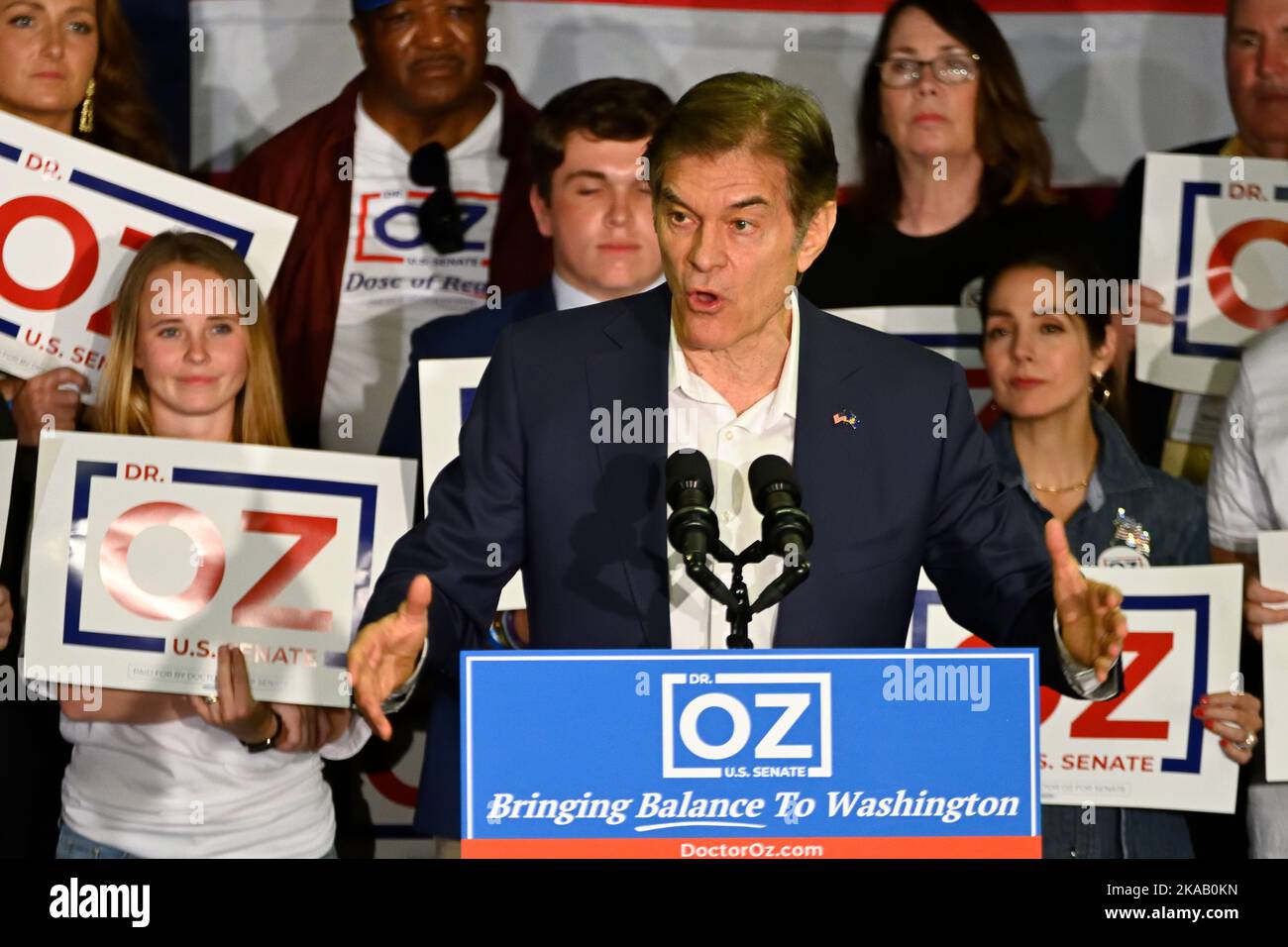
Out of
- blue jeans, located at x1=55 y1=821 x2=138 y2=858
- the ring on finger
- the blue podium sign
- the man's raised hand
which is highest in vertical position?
the man's raised hand

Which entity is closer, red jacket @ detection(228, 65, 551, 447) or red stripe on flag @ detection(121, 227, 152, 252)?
red stripe on flag @ detection(121, 227, 152, 252)

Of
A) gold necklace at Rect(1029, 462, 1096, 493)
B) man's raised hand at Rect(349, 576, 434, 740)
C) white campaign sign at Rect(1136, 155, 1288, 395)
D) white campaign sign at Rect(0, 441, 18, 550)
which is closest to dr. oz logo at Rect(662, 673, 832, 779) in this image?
man's raised hand at Rect(349, 576, 434, 740)

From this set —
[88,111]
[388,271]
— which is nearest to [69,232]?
[88,111]

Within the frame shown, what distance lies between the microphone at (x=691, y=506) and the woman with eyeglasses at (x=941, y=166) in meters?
2.23

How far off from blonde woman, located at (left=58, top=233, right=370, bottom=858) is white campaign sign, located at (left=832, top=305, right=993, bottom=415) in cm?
152

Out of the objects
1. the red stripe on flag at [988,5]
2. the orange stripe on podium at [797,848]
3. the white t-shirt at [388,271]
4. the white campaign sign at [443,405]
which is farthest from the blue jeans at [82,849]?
the red stripe on flag at [988,5]

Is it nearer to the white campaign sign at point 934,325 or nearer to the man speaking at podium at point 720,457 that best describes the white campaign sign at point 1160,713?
the white campaign sign at point 934,325

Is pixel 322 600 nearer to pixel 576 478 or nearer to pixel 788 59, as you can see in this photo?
pixel 576 478

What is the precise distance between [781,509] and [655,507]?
1.44ft

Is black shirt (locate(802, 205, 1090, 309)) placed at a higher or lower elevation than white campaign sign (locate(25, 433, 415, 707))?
higher

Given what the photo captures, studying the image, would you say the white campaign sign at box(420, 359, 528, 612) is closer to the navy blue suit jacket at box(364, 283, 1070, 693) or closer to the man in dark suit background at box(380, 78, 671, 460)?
the man in dark suit background at box(380, 78, 671, 460)

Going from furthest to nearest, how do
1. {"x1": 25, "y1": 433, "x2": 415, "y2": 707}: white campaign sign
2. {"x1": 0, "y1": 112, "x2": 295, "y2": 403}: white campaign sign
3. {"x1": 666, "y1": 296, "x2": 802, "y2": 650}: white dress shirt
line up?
{"x1": 0, "y1": 112, "x2": 295, "y2": 403}: white campaign sign → {"x1": 25, "y1": 433, "x2": 415, "y2": 707}: white campaign sign → {"x1": 666, "y1": 296, "x2": 802, "y2": 650}: white dress shirt

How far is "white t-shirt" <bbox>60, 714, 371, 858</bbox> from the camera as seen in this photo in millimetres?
3727

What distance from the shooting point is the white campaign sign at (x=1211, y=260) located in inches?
175
